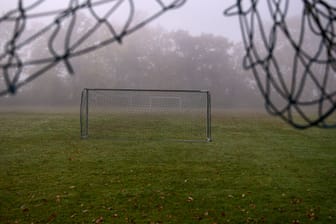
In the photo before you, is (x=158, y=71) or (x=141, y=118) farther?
(x=158, y=71)

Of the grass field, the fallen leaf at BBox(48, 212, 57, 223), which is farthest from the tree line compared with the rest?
the fallen leaf at BBox(48, 212, 57, 223)

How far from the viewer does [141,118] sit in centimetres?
1340

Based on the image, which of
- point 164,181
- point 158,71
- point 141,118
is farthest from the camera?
point 158,71

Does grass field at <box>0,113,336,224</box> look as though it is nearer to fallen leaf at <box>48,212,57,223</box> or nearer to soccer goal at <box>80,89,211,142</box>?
fallen leaf at <box>48,212,57,223</box>

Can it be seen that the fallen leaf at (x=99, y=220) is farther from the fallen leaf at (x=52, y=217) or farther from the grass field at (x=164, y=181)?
the fallen leaf at (x=52, y=217)

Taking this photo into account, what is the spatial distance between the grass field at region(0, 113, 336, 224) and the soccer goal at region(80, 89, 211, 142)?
50.2 inches

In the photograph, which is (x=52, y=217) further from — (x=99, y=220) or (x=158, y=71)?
(x=158, y=71)

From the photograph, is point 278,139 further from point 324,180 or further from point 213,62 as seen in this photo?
point 213,62

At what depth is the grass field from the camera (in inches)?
168

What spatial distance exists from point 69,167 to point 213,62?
26.3 m

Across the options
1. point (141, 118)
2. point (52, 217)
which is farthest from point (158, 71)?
point (52, 217)

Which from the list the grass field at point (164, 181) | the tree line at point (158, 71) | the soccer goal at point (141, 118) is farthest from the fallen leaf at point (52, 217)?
the tree line at point (158, 71)

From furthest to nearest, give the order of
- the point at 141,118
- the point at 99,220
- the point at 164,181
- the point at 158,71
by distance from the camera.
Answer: the point at 158,71, the point at 141,118, the point at 164,181, the point at 99,220

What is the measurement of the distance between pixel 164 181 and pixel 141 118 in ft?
25.6
